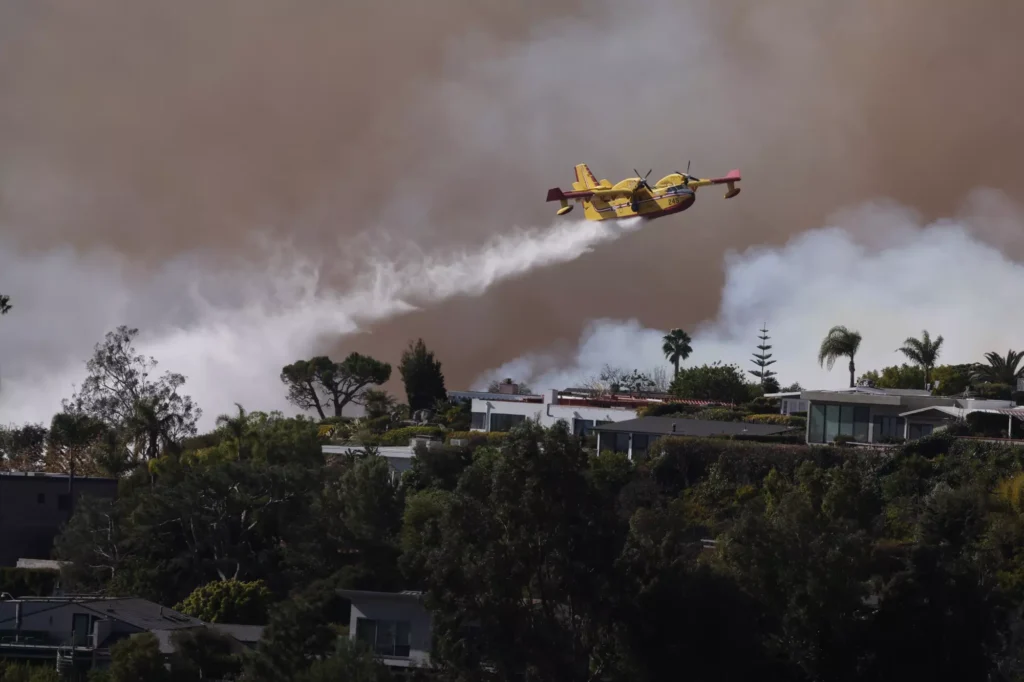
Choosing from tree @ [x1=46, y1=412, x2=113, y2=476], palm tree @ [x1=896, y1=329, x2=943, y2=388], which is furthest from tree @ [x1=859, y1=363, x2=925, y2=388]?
tree @ [x1=46, y1=412, x2=113, y2=476]

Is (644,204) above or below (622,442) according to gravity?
above

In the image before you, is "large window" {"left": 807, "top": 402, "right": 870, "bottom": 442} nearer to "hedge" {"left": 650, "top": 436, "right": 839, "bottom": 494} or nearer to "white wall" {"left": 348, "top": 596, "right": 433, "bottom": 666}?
"hedge" {"left": 650, "top": 436, "right": 839, "bottom": 494}

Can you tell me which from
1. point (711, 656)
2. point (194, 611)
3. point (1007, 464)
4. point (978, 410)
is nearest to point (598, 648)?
point (711, 656)

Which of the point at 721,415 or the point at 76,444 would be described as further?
the point at 76,444

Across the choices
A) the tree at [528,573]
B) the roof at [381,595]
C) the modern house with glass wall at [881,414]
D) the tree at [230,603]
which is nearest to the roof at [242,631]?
the tree at [230,603]

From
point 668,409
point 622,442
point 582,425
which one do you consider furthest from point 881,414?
point 582,425

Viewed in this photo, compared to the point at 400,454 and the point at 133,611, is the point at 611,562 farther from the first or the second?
the point at 400,454
